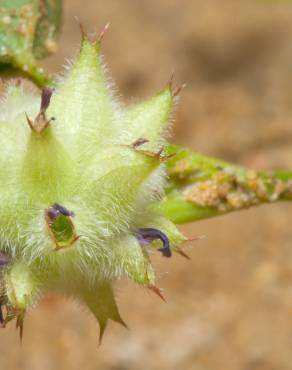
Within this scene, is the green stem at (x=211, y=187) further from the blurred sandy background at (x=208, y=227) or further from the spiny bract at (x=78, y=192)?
the blurred sandy background at (x=208, y=227)

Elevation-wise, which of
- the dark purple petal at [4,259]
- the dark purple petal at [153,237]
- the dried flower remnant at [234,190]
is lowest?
the dark purple petal at [4,259]

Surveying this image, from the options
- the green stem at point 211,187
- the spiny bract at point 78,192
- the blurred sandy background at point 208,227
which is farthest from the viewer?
the blurred sandy background at point 208,227

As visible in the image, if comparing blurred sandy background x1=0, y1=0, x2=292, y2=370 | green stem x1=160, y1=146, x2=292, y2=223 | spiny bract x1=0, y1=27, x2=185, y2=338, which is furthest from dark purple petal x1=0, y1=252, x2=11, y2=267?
blurred sandy background x1=0, y1=0, x2=292, y2=370

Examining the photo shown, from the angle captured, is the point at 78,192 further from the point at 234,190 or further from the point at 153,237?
the point at 234,190

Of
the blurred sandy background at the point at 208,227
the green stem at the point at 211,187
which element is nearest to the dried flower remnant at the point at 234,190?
the green stem at the point at 211,187

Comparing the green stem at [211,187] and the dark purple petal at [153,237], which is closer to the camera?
the dark purple petal at [153,237]

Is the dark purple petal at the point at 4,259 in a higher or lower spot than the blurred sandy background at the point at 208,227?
lower

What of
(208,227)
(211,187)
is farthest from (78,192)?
(208,227)
